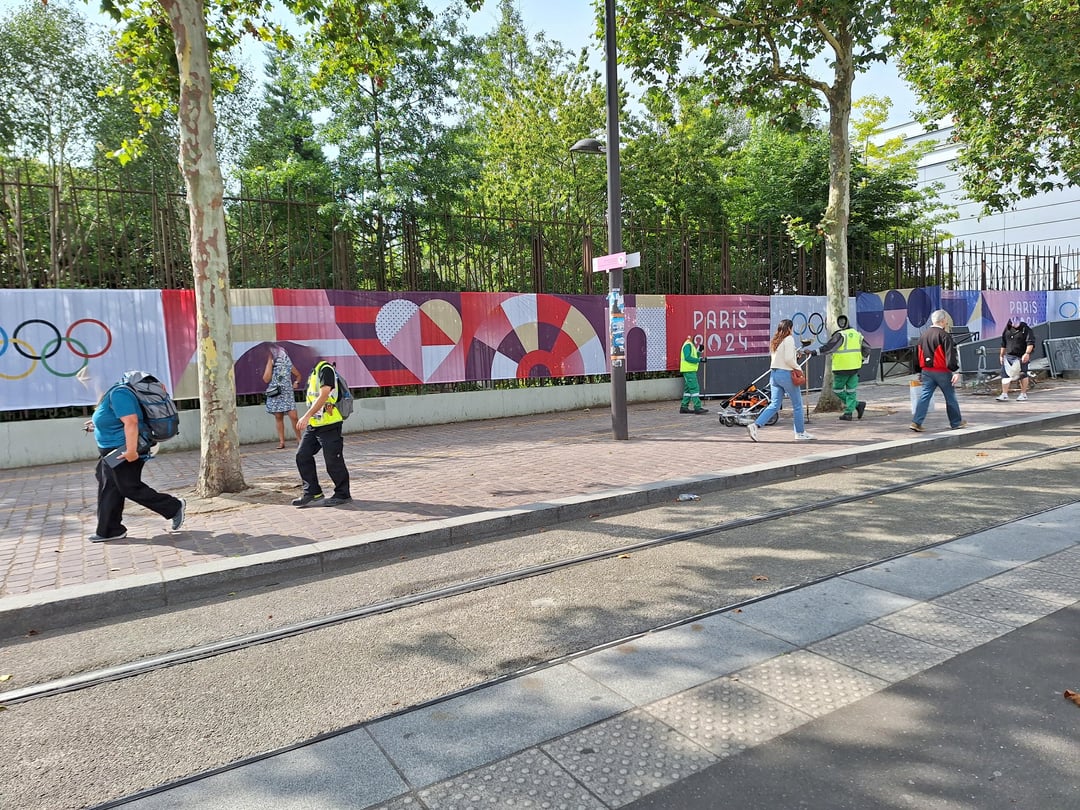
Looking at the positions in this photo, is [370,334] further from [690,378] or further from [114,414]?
[114,414]

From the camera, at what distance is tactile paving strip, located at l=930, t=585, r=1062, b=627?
374cm

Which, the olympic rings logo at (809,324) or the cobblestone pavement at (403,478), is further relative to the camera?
the olympic rings logo at (809,324)

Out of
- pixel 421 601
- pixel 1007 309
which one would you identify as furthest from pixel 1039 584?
pixel 1007 309

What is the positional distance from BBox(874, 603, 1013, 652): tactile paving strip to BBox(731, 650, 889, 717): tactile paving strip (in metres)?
0.60

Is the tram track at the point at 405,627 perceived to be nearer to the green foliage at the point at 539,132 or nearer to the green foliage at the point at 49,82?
the green foliage at the point at 539,132

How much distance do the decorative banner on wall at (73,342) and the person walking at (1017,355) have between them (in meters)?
15.5

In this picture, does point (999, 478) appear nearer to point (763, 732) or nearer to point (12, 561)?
point (763, 732)

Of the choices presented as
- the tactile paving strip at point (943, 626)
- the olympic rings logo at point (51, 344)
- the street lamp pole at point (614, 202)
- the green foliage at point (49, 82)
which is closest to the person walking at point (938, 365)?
the street lamp pole at point (614, 202)

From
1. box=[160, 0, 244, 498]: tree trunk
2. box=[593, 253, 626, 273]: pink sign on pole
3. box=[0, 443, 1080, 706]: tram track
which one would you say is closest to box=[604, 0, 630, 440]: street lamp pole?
box=[593, 253, 626, 273]: pink sign on pole

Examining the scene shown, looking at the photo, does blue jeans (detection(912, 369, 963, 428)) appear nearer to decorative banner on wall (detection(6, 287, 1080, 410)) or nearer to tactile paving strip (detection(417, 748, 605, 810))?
decorative banner on wall (detection(6, 287, 1080, 410))

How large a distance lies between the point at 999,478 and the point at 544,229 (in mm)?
9289

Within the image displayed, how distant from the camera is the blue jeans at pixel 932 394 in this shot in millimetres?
9547

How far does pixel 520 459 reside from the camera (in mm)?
8844

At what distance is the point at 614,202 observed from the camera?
9562mm
